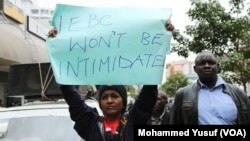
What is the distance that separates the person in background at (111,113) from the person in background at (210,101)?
663 mm

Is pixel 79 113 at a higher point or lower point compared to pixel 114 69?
lower

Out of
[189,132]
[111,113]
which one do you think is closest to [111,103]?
[111,113]

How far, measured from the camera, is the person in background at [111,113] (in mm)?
3098

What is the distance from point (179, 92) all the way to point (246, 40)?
802 centimetres

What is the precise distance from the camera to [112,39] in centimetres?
329

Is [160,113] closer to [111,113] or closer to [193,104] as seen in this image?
[193,104]

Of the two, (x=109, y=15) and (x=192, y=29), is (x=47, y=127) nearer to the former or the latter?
(x=109, y=15)

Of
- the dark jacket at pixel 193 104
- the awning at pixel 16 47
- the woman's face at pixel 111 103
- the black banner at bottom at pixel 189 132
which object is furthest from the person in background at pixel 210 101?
the awning at pixel 16 47

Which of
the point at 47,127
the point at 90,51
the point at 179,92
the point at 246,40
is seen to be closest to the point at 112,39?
the point at 90,51

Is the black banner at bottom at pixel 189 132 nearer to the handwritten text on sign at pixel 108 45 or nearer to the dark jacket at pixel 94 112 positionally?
the dark jacket at pixel 94 112

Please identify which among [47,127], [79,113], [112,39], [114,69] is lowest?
[47,127]

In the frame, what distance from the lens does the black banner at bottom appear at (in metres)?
3.06

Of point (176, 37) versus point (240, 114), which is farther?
point (176, 37)

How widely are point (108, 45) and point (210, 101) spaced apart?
100 cm
